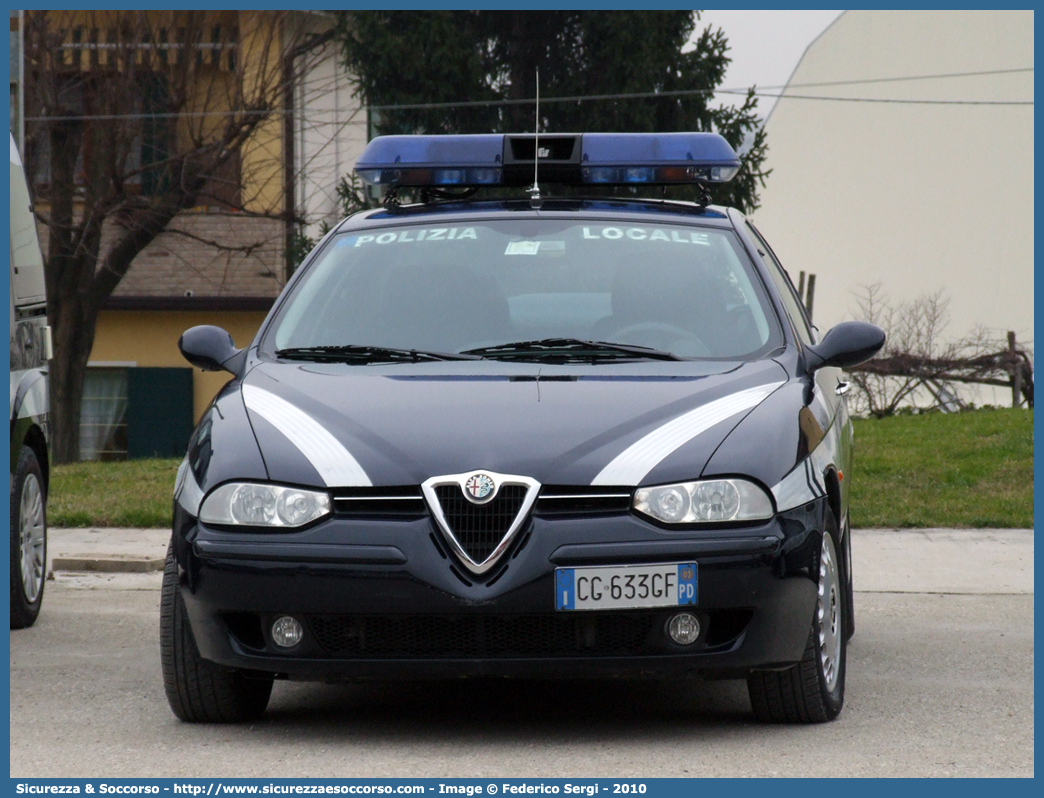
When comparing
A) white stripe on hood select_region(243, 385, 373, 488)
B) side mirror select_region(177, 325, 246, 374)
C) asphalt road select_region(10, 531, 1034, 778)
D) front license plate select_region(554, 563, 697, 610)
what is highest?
side mirror select_region(177, 325, 246, 374)

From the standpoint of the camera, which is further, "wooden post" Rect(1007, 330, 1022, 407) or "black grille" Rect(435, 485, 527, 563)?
"wooden post" Rect(1007, 330, 1022, 407)

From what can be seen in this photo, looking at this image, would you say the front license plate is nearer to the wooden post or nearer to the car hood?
the car hood

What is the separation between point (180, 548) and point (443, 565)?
2.59ft

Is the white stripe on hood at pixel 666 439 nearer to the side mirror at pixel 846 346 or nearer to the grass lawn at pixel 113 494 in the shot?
the side mirror at pixel 846 346

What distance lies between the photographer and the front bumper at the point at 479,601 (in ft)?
13.3

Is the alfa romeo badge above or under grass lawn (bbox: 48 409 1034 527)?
above

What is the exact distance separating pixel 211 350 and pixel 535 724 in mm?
1625

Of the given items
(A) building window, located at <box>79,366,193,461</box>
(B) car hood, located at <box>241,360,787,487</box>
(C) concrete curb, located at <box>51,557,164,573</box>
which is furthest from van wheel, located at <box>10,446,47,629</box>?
(A) building window, located at <box>79,366,193,461</box>

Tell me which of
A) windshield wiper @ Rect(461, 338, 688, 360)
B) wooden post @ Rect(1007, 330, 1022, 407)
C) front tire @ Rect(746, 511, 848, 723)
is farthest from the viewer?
wooden post @ Rect(1007, 330, 1022, 407)

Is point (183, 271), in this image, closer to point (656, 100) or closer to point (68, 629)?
point (656, 100)

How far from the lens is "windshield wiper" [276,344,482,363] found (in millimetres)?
4955

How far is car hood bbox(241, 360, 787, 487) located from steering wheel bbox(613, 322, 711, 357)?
247mm

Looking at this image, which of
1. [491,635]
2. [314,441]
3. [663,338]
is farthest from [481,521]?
[663,338]

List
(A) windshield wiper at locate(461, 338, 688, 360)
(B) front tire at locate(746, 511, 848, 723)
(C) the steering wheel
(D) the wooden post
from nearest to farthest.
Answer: (B) front tire at locate(746, 511, 848, 723) < (A) windshield wiper at locate(461, 338, 688, 360) < (C) the steering wheel < (D) the wooden post
